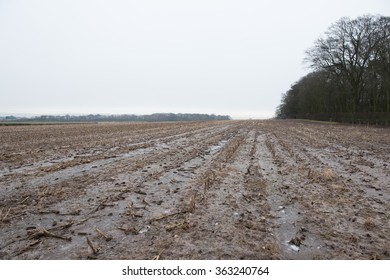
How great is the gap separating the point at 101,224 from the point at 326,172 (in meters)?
6.05

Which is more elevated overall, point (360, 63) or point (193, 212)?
point (360, 63)

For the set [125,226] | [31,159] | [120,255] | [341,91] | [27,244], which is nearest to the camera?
[120,255]

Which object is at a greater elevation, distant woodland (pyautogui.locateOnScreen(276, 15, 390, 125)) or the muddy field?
distant woodland (pyautogui.locateOnScreen(276, 15, 390, 125))

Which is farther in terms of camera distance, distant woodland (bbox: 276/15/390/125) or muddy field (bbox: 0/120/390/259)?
distant woodland (bbox: 276/15/390/125)

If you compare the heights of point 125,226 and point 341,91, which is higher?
point 341,91

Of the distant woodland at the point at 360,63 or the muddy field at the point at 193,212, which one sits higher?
the distant woodland at the point at 360,63

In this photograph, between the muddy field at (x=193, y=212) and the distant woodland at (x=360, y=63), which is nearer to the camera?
the muddy field at (x=193, y=212)

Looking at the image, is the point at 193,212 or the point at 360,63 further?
the point at 360,63

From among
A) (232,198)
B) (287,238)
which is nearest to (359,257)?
(287,238)

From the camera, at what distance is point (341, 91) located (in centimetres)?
4744

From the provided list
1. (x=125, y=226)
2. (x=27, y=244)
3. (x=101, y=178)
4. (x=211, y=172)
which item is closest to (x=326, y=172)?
(x=211, y=172)

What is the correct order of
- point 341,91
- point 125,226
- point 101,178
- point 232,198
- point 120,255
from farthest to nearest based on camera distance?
point 341,91 < point 101,178 < point 232,198 < point 125,226 < point 120,255

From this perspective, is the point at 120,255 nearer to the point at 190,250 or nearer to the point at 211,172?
the point at 190,250

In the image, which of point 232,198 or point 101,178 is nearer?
point 232,198
